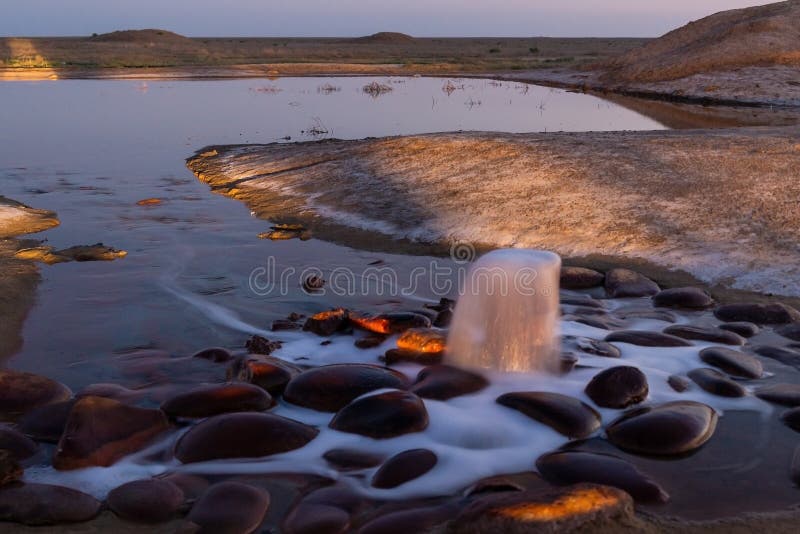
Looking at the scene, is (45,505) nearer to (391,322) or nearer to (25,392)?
(25,392)

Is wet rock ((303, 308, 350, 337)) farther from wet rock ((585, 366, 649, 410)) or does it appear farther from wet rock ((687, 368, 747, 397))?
wet rock ((687, 368, 747, 397))

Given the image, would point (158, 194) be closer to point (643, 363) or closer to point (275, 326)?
point (275, 326)

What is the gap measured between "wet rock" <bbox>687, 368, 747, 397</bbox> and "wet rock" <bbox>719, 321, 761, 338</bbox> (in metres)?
0.89

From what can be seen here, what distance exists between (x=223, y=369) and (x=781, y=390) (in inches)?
135

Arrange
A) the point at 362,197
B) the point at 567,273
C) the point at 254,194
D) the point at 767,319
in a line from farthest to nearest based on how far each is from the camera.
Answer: the point at 254,194 → the point at 362,197 → the point at 567,273 → the point at 767,319

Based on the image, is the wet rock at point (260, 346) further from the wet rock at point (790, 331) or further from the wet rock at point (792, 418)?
the wet rock at point (790, 331)

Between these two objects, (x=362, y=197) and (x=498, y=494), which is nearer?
(x=498, y=494)

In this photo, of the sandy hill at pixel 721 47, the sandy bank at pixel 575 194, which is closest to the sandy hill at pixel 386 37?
the sandy hill at pixel 721 47

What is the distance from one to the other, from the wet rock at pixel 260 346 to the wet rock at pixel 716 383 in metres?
2.73

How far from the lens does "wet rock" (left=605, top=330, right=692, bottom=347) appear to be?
5633 millimetres

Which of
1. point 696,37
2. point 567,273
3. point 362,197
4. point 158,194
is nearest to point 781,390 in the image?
point 567,273

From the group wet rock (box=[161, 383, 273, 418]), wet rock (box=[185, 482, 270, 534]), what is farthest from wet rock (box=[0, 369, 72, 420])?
wet rock (box=[185, 482, 270, 534])

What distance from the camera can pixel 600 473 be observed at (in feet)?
12.6

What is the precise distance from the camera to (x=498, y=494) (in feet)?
→ 11.8
